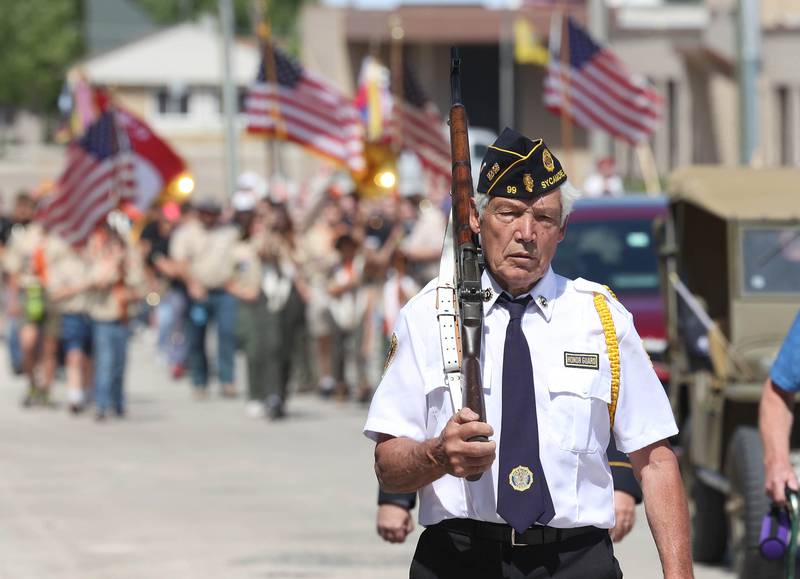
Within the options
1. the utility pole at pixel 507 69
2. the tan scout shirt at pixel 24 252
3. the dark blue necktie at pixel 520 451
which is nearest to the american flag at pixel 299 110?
the tan scout shirt at pixel 24 252

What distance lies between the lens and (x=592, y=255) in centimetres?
1472

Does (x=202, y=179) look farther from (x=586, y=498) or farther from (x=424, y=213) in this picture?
(x=586, y=498)

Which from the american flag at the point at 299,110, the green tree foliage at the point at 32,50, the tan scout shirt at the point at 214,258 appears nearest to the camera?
the tan scout shirt at the point at 214,258

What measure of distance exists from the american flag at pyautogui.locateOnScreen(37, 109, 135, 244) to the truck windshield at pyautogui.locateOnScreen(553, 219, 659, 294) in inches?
279

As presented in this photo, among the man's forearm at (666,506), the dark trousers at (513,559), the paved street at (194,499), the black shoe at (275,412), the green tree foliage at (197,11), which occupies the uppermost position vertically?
the green tree foliage at (197,11)

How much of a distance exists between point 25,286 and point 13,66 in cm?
7656

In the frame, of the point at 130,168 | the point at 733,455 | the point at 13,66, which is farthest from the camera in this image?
the point at 13,66

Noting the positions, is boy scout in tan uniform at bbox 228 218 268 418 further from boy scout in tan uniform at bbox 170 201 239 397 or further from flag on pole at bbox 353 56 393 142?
flag on pole at bbox 353 56 393 142

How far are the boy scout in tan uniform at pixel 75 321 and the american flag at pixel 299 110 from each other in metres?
4.68

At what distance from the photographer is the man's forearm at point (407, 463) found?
466cm

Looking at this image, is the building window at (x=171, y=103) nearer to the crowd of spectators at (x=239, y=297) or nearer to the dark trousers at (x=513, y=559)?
the crowd of spectators at (x=239, y=297)

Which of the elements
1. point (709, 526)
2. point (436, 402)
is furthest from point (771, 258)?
point (436, 402)

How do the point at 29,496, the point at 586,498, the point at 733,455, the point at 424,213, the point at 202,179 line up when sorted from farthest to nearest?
the point at 202,179 → the point at 424,213 → the point at 29,496 → the point at 733,455 → the point at 586,498

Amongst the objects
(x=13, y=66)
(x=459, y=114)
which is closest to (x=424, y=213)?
(x=459, y=114)
